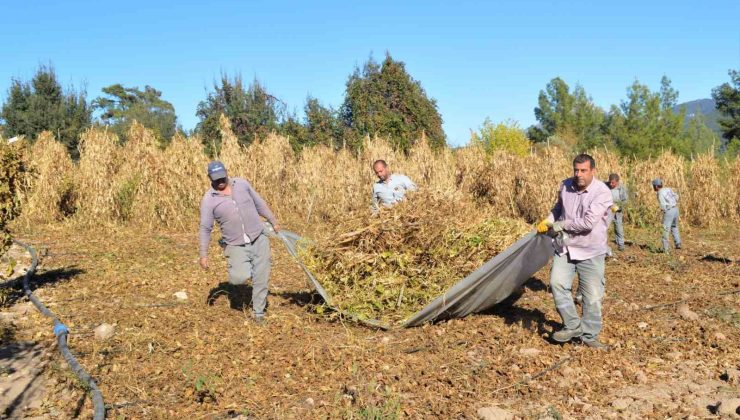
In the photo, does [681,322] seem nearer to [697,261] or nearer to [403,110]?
[697,261]

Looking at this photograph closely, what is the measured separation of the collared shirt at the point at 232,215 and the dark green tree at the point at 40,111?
3048 centimetres

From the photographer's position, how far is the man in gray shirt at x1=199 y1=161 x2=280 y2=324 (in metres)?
6.60

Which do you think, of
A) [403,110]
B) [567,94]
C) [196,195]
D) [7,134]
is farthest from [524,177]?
[567,94]

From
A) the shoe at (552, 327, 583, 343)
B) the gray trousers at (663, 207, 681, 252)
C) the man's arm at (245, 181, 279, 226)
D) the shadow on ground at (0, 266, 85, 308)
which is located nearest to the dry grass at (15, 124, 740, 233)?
the gray trousers at (663, 207, 681, 252)

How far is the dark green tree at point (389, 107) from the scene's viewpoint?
3406 centimetres

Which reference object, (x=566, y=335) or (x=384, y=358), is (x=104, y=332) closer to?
(x=384, y=358)

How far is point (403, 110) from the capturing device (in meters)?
35.7

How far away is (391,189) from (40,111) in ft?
107

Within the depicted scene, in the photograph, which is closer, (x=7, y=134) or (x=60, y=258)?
(x=60, y=258)

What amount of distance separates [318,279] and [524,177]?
436 inches

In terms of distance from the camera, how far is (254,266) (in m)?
6.82

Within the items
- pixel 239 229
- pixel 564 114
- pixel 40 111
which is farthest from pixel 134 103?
pixel 239 229

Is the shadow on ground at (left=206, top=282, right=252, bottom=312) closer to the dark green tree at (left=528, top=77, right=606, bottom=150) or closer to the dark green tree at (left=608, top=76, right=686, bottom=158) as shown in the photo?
the dark green tree at (left=608, top=76, right=686, bottom=158)

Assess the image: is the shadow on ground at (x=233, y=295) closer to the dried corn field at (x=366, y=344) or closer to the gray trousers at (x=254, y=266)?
the dried corn field at (x=366, y=344)
